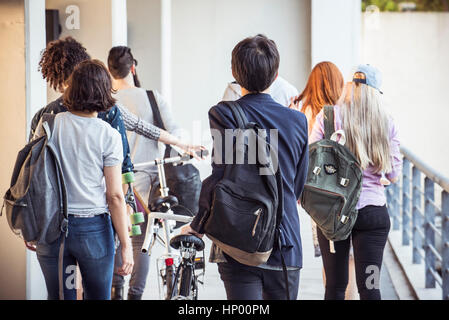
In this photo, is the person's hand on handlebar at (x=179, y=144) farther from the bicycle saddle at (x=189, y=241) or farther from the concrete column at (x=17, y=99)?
the concrete column at (x=17, y=99)

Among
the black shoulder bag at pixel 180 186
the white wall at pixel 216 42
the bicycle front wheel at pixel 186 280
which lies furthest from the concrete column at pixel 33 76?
the white wall at pixel 216 42

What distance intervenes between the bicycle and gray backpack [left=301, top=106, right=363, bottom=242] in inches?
25.1

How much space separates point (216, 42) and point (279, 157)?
6323 millimetres

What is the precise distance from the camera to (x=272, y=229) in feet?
9.30

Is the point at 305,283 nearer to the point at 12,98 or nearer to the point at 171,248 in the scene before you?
the point at 171,248

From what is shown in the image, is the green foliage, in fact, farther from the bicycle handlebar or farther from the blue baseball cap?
the bicycle handlebar

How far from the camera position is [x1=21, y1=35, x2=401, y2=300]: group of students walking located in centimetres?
291

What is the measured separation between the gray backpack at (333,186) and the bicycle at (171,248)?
64 cm

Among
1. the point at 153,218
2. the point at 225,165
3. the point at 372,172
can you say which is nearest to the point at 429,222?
the point at 372,172

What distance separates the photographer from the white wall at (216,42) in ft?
29.3

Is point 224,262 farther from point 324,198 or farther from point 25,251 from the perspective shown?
point 25,251

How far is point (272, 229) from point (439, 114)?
13.8 meters

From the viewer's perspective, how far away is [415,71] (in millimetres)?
15672
